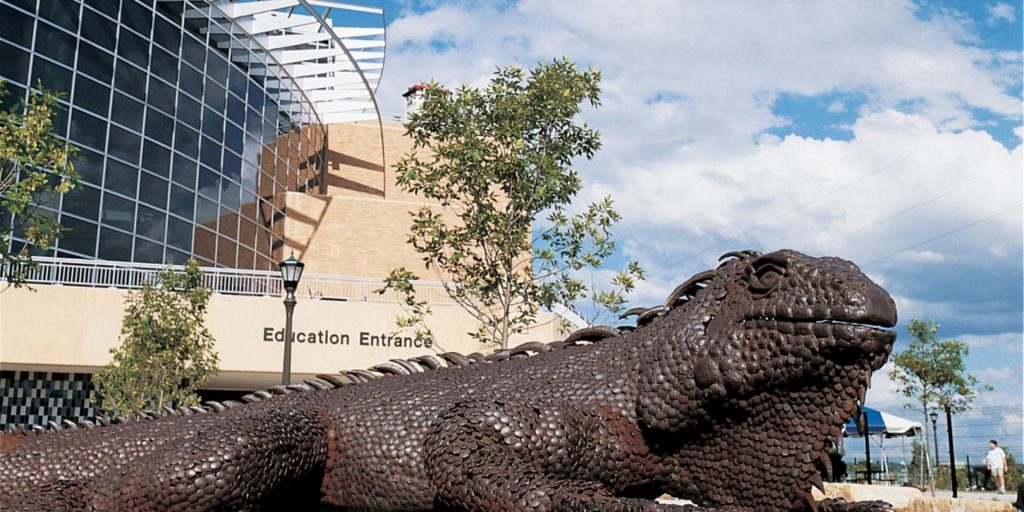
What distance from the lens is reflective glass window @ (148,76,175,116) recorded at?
Answer: 34.2 m

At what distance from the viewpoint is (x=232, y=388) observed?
28.4 m

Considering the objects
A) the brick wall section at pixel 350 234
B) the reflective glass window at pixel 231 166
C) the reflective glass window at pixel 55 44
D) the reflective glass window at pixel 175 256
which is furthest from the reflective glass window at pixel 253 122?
the reflective glass window at pixel 55 44

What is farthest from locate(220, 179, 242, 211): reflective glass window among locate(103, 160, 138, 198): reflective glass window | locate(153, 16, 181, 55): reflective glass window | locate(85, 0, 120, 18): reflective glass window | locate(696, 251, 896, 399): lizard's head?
locate(696, 251, 896, 399): lizard's head

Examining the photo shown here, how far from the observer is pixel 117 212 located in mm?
32219

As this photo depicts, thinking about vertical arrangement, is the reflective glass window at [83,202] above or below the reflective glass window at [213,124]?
below

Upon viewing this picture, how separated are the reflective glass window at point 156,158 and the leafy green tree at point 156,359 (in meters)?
14.6

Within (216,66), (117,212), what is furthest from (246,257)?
(216,66)

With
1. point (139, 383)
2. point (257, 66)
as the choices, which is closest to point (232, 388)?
point (139, 383)

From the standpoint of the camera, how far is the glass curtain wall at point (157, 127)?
100 ft

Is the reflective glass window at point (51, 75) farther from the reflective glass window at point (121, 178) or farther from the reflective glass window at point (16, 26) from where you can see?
the reflective glass window at point (121, 178)

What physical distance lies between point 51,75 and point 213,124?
24.5ft

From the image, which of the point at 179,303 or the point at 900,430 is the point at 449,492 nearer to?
the point at 179,303

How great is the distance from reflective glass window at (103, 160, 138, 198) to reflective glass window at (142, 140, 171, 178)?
2.22ft

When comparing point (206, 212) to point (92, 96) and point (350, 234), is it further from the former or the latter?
point (92, 96)
